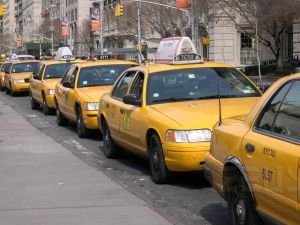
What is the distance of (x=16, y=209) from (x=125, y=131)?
2.67 meters

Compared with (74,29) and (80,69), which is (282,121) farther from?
(74,29)

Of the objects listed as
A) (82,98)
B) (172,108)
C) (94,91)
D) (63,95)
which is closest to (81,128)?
(82,98)

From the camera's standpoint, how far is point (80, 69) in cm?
1339

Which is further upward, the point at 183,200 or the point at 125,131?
the point at 125,131

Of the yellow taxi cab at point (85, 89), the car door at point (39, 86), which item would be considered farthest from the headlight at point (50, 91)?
the yellow taxi cab at point (85, 89)

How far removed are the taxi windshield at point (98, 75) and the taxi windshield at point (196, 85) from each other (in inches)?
188

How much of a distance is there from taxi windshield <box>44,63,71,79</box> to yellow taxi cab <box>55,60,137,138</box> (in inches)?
177

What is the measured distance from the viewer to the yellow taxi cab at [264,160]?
13.7 ft

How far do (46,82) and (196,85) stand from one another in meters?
10.4

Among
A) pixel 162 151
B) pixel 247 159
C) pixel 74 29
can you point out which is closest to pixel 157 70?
pixel 162 151

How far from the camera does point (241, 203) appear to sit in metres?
5.06

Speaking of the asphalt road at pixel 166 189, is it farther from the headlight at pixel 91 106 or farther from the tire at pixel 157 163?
the headlight at pixel 91 106

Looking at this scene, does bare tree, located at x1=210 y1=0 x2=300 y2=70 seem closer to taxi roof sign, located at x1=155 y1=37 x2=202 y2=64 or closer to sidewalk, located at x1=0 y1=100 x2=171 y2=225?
taxi roof sign, located at x1=155 y1=37 x2=202 y2=64

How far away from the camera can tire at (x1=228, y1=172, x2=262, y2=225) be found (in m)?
4.84
